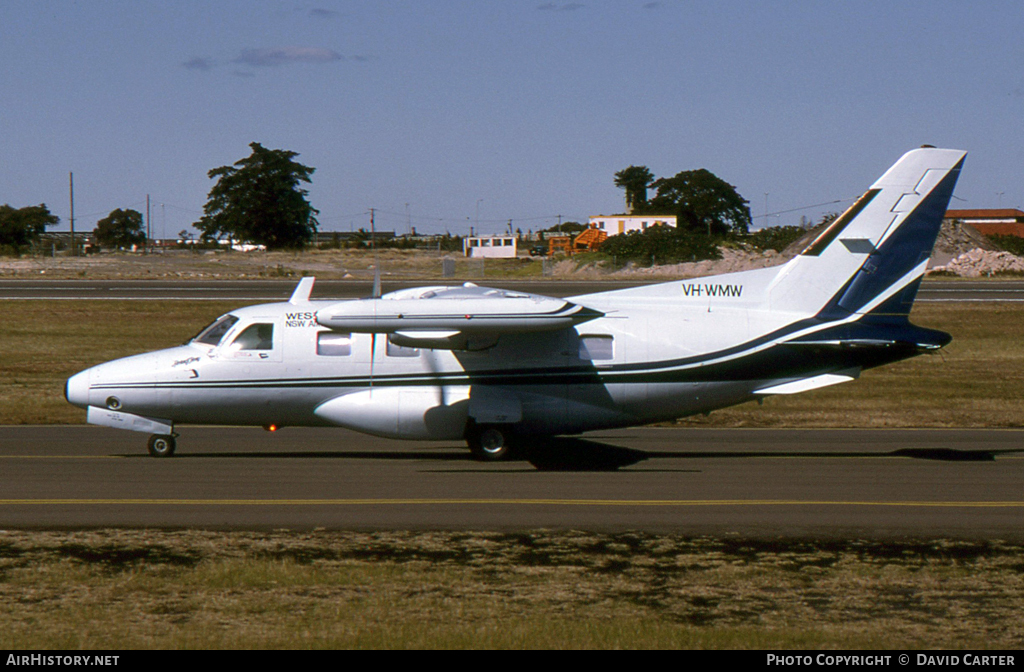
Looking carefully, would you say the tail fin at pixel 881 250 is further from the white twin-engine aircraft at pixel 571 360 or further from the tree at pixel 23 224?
the tree at pixel 23 224

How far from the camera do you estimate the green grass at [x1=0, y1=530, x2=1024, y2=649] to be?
874cm

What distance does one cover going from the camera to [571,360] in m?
17.6

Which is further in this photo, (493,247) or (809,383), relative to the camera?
(493,247)

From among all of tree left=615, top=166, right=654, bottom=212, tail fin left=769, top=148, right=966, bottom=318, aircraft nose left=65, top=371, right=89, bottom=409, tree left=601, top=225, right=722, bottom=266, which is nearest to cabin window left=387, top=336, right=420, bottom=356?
aircraft nose left=65, top=371, right=89, bottom=409

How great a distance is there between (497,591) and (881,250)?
35.6 ft

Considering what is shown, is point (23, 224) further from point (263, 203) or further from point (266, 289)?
point (266, 289)

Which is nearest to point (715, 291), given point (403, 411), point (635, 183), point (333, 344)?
point (403, 411)

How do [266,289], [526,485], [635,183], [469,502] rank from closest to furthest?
[469,502] < [526,485] < [266,289] < [635,183]

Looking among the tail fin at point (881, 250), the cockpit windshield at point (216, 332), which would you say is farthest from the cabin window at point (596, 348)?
the cockpit windshield at point (216, 332)

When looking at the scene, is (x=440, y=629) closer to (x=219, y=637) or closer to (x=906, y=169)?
(x=219, y=637)

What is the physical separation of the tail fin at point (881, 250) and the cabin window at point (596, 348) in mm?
2905

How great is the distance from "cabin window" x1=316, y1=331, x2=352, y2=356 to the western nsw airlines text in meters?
5.81

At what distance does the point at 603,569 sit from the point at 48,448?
11586mm

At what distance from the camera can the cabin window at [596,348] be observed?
57.8 ft
